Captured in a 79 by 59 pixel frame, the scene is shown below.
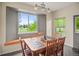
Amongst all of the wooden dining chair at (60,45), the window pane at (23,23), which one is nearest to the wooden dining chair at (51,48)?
the wooden dining chair at (60,45)

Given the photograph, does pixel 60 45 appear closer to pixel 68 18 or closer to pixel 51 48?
pixel 51 48

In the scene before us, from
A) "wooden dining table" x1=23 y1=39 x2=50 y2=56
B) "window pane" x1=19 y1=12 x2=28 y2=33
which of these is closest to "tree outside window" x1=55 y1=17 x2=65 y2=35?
"wooden dining table" x1=23 y1=39 x2=50 y2=56

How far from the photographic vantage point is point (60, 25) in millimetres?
2043

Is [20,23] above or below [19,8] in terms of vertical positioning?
below

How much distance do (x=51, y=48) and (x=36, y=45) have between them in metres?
0.32

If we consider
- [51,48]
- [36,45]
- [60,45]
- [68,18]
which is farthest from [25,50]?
[68,18]

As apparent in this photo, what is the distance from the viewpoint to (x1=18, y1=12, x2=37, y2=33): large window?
6.21 feet

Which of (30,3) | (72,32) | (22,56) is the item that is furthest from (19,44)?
(72,32)

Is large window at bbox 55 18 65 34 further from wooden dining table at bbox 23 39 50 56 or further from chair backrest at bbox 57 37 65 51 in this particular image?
wooden dining table at bbox 23 39 50 56

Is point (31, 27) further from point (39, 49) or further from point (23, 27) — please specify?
point (39, 49)

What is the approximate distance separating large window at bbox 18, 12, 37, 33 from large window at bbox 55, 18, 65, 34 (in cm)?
46

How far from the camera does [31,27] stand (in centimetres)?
194

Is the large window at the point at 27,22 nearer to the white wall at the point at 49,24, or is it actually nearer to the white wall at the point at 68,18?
the white wall at the point at 49,24

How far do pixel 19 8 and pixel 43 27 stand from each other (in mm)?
613
